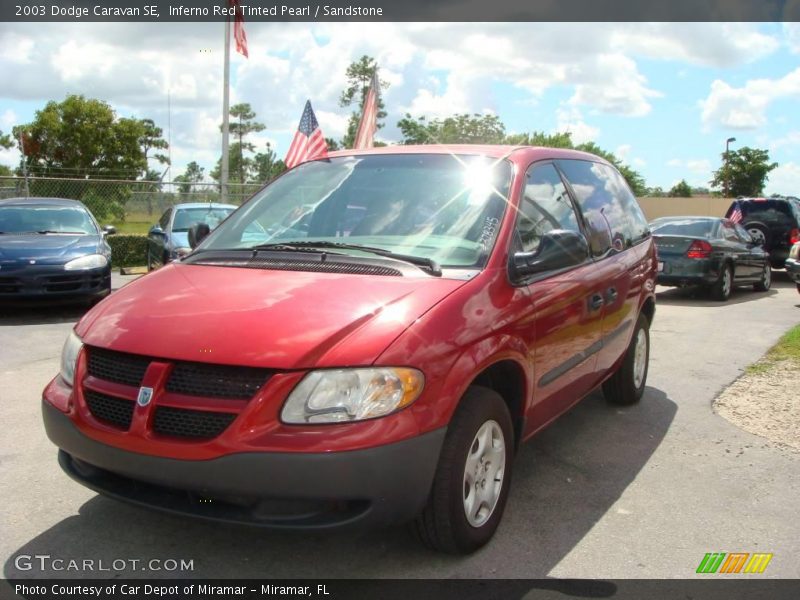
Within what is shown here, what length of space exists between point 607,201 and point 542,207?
4.48 feet

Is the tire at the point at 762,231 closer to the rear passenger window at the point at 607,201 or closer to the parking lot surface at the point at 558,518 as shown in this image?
the rear passenger window at the point at 607,201

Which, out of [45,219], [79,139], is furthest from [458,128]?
[45,219]

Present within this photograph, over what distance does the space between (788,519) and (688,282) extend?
9.60m

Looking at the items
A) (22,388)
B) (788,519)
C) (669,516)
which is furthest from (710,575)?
(22,388)

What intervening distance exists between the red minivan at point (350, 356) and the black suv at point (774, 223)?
14344 millimetres

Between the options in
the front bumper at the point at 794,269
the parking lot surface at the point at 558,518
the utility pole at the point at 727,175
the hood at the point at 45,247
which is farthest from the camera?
the utility pole at the point at 727,175

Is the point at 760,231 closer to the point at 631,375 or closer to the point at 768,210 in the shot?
the point at 768,210

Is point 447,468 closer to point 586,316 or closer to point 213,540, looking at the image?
point 213,540

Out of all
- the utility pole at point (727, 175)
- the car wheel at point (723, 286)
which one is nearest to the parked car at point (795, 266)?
the car wheel at point (723, 286)

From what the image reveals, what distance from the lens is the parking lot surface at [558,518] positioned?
10.6 ft

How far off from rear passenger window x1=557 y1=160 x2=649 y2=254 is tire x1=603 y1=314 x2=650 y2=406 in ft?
2.35

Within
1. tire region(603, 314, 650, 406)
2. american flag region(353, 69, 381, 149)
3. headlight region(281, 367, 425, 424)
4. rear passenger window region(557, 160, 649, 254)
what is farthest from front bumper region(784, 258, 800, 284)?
headlight region(281, 367, 425, 424)

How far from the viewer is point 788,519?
3850 millimetres

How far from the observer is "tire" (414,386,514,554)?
10.0 ft
